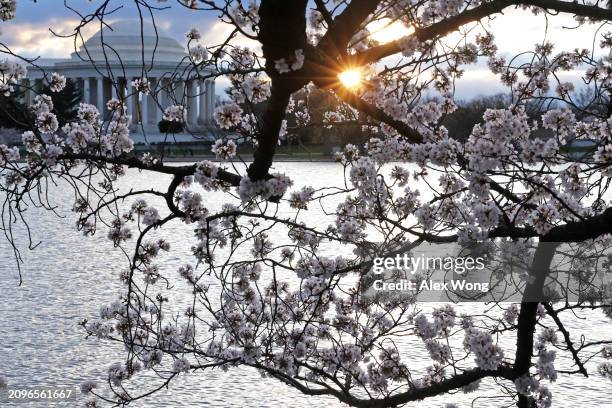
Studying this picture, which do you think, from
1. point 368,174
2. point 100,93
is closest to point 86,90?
point 100,93

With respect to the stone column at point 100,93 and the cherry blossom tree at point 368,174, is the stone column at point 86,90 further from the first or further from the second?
the cherry blossom tree at point 368,174

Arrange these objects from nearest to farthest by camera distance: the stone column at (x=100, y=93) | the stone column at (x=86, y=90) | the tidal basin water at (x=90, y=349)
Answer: the tidal basin water at (x=90, y=349) → the stone column at (x=86, y=90) → the stone column at (x=100, y=93)

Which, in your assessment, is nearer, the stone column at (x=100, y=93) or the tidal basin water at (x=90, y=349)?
the tidal basin water at (x=90, y=349)

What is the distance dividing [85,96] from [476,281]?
95875 millimetres

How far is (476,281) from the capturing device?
7270mm

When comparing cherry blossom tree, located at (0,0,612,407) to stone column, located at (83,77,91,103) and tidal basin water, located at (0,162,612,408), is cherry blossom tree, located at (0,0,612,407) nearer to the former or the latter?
tidal basin water, located at (0,162,612,408)

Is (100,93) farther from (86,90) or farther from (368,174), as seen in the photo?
(368,174)

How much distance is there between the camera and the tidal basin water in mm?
10945

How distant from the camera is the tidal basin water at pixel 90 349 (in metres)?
10.9

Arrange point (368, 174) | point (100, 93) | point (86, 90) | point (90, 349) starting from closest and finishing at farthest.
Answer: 1. point (368, 174)
2. point (90, 349)
3. point (86, 90)
4. point (100, 93)

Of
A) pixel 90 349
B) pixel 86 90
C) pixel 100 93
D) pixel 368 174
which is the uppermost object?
pixel 86 90

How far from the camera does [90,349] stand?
1316cm

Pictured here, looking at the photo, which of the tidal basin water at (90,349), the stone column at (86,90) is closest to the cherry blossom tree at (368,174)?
the tidal basin water at (90,349)

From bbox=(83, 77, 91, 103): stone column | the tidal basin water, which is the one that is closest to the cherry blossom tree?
the tidal basin water
